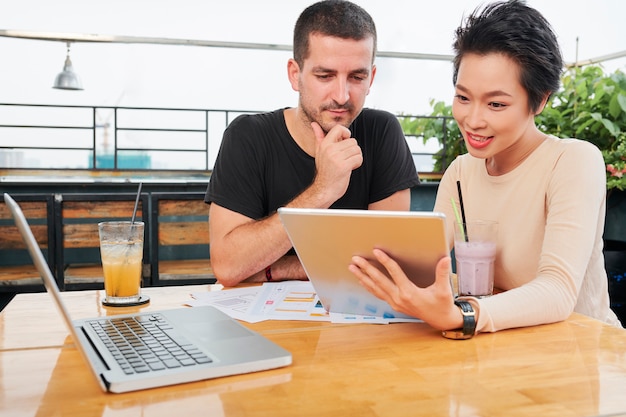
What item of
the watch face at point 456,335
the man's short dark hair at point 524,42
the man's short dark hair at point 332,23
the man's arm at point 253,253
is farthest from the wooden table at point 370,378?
the man's short dark hair at point 332,23

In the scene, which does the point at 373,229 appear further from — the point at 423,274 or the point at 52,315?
the point at 52,315

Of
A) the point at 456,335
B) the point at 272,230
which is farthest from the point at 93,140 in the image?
the point at 456,335

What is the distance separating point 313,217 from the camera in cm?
102

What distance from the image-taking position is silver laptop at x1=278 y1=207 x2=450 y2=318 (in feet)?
3.10

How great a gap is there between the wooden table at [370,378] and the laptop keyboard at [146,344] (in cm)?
5

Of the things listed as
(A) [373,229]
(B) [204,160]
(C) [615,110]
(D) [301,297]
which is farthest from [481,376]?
(B) [204,160]

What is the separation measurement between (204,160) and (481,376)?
395 cm

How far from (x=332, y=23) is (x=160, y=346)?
1183mm

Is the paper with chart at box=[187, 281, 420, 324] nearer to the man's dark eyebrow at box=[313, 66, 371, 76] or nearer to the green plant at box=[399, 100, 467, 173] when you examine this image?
the man's dark eyebrow at box=[313, 66, 371, 76]

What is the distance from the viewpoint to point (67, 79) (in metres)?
4.22

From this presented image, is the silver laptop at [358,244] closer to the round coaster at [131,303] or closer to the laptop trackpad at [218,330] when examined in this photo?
the laptop trackpad at [218,330]

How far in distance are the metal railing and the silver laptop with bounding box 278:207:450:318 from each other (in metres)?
3.47

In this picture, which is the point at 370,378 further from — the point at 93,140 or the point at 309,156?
the point at 93,140

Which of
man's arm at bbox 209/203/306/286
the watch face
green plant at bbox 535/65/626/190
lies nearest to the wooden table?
the watch face
